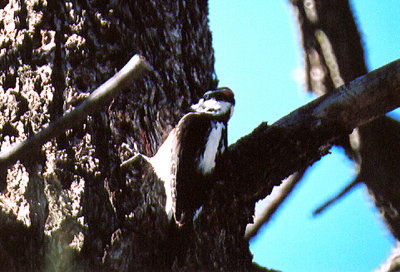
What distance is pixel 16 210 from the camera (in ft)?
3.77

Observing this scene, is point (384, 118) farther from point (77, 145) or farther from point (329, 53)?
point (77, 145)

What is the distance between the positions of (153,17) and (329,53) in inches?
22.8

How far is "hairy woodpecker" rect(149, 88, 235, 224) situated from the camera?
1367 mm

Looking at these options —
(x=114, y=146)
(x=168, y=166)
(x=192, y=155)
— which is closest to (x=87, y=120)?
(x=114, y=146)

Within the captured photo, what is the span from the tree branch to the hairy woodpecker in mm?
114

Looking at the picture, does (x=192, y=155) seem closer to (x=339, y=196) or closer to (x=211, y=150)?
(x=211, y=150)

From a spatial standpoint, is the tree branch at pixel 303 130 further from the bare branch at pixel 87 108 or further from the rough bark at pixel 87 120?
the bare branch at pixel 87 108

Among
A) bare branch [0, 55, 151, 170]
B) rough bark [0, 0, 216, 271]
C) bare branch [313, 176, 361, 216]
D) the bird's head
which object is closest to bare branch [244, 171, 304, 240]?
bare branch [313, 176, 361, 216]

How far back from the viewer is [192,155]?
1.71m

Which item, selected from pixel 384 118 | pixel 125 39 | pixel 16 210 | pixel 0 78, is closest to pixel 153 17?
pixel 125 39

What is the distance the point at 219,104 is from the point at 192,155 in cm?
34

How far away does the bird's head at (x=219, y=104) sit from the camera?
173cm

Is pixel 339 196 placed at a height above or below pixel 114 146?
below

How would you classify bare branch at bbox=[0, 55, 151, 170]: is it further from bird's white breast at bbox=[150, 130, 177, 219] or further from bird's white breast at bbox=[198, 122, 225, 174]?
bird's white breast at bbox=[198, 122, 225, 174]
